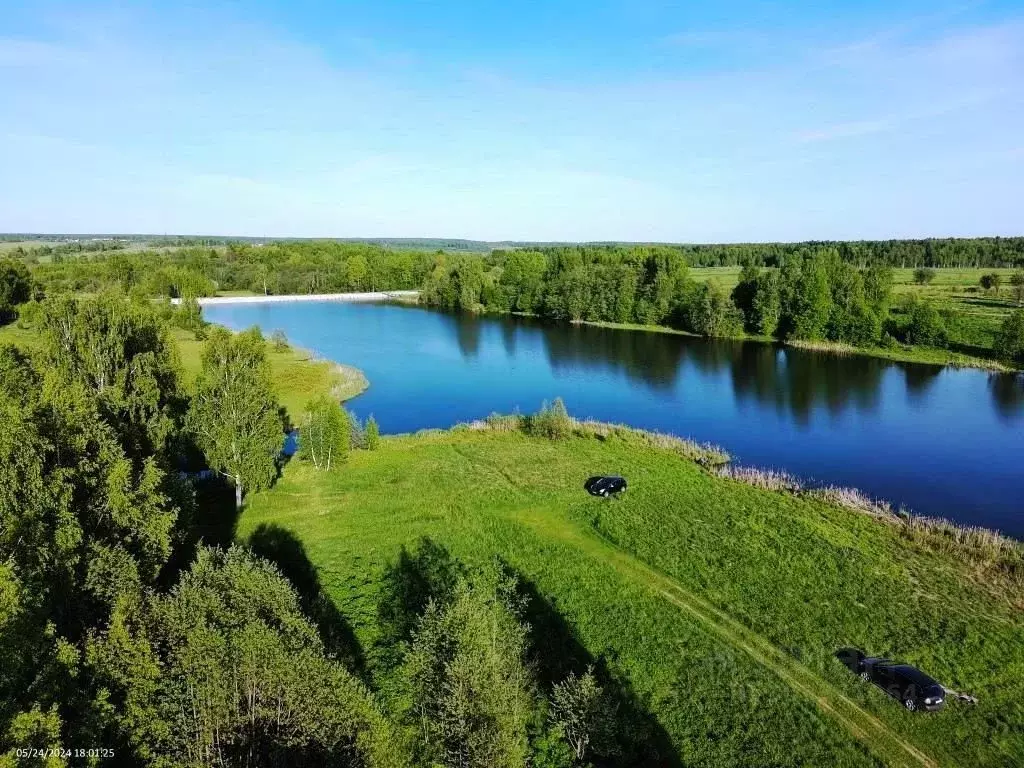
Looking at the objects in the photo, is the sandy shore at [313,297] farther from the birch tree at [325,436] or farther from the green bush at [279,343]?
the birch tree at [325,436]

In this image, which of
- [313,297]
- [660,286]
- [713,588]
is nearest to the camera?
[713,588]

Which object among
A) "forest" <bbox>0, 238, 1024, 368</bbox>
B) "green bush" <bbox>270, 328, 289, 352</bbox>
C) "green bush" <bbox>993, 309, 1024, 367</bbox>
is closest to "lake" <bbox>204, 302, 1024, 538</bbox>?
"green bush" <bbox>270, 328, 289, 352</bbox>

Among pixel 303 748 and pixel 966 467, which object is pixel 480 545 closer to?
pixel 303 748

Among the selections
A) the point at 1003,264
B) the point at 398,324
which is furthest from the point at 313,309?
the point at 1003,264

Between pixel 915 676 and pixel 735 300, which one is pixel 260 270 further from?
pixel 915 676

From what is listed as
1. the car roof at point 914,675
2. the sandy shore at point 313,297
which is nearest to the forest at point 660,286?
the sandy shore at point 313,297

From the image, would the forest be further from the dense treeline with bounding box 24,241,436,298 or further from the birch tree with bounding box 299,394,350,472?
the birch tree with bounding box 299,394,350,472

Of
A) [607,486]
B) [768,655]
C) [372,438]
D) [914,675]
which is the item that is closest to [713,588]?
[768,655]
